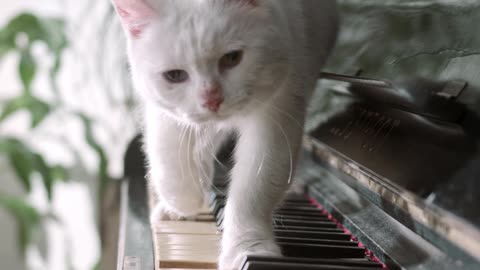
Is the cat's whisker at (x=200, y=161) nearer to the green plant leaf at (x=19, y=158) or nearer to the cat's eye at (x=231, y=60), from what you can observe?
the cat's eye at (x=231, y=60)

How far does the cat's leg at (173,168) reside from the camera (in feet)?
3.60

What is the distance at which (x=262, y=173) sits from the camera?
0.95m

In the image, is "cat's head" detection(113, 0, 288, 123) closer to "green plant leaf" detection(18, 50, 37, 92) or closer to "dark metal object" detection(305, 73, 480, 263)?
"dark metal object" detection(305, 73, 480, 263)

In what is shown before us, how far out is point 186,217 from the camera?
3.86 ft

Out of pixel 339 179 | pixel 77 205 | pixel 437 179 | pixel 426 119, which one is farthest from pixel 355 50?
pixel 77 205

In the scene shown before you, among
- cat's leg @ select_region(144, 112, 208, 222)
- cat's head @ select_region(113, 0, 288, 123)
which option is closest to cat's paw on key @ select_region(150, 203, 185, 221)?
cat's leg @ select_region(144, 112, 208, 222)

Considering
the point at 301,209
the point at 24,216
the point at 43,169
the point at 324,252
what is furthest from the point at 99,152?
the point at 324,252

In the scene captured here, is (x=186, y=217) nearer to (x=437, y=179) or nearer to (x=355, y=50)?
(x=355, y=50)

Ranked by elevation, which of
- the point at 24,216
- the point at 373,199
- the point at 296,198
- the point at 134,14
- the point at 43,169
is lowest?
the point at 24,216

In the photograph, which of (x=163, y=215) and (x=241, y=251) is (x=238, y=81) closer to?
(x=241, y=251)

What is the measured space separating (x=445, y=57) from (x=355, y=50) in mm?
366

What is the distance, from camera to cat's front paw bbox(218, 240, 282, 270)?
0.85m

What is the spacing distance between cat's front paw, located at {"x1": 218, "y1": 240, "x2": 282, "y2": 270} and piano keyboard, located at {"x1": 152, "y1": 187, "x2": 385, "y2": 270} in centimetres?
2

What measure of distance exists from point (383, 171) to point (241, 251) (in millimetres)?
227
